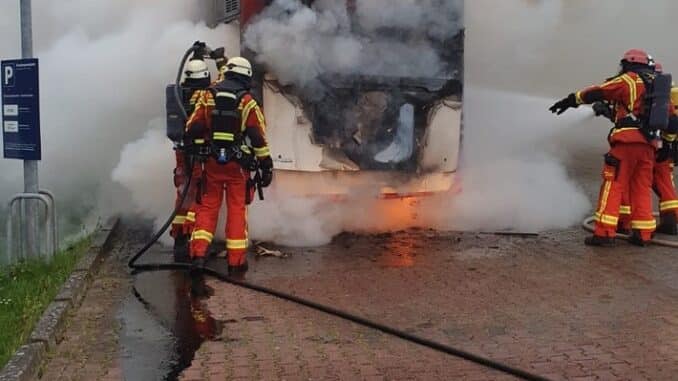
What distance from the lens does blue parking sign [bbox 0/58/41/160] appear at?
6.24 meters

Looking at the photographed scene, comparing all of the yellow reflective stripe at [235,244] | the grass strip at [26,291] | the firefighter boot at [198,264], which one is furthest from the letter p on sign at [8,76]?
the yellow reflective stripe at [235,244]

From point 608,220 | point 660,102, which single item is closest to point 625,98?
point 660,102

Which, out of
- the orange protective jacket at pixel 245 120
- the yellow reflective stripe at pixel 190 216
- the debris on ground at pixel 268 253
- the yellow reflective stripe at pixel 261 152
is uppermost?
the orange protective jacket at pixel 245 120

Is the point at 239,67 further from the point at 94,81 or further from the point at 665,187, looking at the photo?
the point at 665,187

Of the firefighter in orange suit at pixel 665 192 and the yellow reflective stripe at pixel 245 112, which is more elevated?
the yellow reflective stripe at pixel 245 112

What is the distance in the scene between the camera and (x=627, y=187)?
7469 millimetres

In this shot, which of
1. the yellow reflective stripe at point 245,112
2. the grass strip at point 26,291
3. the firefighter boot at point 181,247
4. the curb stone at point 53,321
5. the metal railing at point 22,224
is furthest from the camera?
the firefighter boot at point 181,247

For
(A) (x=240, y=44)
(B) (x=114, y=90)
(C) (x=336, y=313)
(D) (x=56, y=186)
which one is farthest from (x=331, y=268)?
(D) (x=56, y=186)

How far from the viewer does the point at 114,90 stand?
9133 mm

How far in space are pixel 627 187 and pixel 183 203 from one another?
4187mm

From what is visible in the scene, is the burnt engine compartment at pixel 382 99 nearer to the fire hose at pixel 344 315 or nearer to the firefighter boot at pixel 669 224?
the fire hose at pixel 344 315

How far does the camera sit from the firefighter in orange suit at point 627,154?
7188 mm

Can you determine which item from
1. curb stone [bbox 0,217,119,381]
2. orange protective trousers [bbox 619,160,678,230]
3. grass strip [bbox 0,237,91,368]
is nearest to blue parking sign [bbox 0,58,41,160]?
grass strip [bbox 0,237,91,368]

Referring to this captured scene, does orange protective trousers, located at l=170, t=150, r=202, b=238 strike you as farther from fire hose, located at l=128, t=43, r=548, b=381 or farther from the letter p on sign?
the letter p on sign
